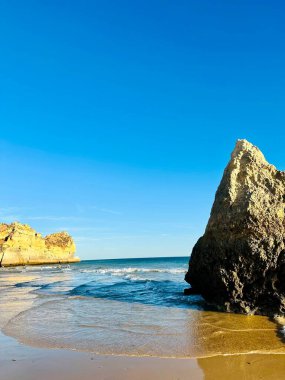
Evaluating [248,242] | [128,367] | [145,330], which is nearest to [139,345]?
[145,330]

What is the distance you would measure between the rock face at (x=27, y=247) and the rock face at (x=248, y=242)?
85.6 metres

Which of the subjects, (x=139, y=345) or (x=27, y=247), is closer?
(x=139, y=345)

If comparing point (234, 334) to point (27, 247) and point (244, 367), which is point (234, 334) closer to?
point (244, 367)

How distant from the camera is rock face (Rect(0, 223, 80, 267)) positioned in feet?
294

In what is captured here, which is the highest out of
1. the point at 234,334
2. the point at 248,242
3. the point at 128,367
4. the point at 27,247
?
the point at 27,247

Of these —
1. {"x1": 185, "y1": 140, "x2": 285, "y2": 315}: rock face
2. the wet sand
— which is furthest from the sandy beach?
{"x1": 185, "y1": 140, "x2": 285, "y2": 315}: rock face

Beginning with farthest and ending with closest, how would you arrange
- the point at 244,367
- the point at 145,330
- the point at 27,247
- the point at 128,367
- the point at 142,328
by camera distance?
the point at 27,247 → the point at 142,328 → the point at 145,330 → the point at 128,367 → the point at 244,367

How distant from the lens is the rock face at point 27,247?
294 feet

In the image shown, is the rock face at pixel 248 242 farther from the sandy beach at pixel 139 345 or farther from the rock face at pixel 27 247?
the rock face at pixel 27 247

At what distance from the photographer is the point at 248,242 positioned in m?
10.9

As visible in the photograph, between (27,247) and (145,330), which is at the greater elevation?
(27,247)

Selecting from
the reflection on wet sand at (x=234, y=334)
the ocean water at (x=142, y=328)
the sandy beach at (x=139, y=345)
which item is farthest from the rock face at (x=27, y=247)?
the reflection on wet sand at (x=234, y=334)

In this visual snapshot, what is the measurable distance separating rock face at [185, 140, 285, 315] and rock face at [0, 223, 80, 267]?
8556 centimetres

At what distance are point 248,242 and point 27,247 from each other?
92832mm
